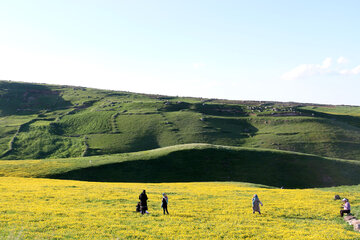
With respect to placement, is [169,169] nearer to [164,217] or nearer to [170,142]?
[170,142]

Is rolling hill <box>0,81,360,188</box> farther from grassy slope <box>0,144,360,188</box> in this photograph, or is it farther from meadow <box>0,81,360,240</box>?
meadow <box>0,81,360,240</box>

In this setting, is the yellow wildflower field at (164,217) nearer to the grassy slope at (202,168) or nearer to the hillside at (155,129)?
the grassy slope at (202,168)

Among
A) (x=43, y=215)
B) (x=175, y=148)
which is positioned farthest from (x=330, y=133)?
(x=43, y=215)

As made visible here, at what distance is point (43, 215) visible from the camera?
28.2 metres

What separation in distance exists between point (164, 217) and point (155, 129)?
101 meters

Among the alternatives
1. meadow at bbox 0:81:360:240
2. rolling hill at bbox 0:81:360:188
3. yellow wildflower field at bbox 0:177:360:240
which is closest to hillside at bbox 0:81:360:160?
rolling hill at bbox 0:81:360:188

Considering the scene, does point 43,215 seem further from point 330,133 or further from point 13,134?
point 330,133

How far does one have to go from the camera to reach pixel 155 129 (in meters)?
129

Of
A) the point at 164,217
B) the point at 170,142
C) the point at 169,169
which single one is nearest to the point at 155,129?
the point at 170,142

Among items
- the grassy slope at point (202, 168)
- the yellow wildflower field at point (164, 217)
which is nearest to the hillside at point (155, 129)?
the grassy slope at point (202, 168)

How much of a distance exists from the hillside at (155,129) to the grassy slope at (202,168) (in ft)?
82.9

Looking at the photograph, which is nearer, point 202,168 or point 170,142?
point 202,168

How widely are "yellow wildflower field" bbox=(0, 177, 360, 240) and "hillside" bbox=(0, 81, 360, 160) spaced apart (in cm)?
6798

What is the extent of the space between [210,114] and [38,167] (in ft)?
334
